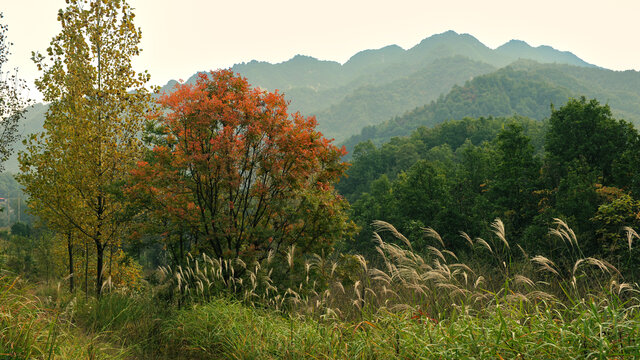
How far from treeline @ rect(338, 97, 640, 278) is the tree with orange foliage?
7.94 m

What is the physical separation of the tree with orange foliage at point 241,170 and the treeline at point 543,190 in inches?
312

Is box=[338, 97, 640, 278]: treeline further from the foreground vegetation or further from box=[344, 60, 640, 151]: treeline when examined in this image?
box=[344, 60, 640, 151]: treeline

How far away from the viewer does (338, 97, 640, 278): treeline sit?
2297cm

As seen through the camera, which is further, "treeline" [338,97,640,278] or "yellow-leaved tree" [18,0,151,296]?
"treeline" [338,97,640,278]

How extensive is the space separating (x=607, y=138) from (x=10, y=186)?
20454cm

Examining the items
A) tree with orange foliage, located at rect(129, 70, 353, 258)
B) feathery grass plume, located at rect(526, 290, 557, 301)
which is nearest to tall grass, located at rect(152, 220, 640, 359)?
feathery grass plume, located at rect(526, 290, 557, 301)

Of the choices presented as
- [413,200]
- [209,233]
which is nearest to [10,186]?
[413,200]

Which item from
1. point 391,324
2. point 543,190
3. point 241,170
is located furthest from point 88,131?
point 543,190

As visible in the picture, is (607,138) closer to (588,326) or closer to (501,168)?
(501,168)

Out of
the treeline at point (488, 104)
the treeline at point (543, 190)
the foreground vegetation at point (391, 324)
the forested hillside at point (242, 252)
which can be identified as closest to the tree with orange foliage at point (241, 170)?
the forested hillside at point (242, 252)

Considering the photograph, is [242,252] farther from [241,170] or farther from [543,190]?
[543,190]

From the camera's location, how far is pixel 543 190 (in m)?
28.1

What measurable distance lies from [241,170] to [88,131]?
4194 millimetres

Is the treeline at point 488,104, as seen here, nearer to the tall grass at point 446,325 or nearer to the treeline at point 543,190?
the treeline at point 543,190
